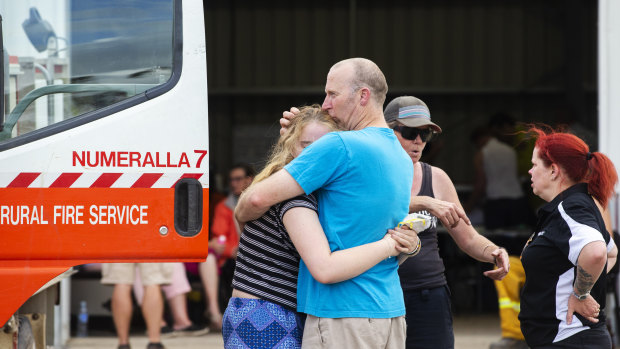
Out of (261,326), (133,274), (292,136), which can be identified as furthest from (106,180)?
(133,274)

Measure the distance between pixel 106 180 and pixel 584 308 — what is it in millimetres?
1933

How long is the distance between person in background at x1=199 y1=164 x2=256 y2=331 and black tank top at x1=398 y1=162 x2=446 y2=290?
409cm

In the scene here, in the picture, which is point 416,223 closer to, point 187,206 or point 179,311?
point 187,206

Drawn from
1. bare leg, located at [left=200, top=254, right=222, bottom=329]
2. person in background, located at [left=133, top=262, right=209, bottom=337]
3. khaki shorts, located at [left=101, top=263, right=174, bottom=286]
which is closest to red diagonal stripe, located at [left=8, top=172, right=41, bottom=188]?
khaki shorts, located at [left=101, top=263, right=174, bottom=286]

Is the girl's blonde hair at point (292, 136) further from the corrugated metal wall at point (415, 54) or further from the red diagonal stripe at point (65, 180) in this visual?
the corrugated metal wall at point (415, 54)

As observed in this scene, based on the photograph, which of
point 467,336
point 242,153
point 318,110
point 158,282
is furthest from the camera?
point 242,153

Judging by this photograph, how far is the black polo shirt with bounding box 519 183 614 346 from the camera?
330cm

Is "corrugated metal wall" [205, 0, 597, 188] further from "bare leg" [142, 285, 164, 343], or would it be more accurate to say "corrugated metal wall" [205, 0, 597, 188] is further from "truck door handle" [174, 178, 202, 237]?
"truck door handle" [174, 178, 202, 237]

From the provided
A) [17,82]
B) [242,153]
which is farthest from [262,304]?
[242,153]

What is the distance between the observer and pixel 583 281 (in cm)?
325

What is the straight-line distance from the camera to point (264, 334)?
2742 millimetres

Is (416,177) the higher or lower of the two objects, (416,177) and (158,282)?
the higher

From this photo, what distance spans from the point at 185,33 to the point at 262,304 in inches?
49.3

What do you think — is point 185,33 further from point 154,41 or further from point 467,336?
point 467,336
